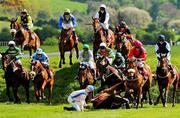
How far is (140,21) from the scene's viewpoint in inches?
4870

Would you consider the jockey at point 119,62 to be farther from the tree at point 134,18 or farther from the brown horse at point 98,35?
the tree at point 134,18

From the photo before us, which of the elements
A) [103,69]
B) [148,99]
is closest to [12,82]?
[103,69]

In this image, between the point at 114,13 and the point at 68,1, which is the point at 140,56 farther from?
the point at 68,1

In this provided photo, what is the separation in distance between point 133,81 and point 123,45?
19.8ft

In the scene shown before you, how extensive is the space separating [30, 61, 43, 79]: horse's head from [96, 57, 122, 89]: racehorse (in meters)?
2.74

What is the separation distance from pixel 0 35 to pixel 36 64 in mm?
44570

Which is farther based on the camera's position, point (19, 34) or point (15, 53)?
point (19, 34)

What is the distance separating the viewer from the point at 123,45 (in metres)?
34.6

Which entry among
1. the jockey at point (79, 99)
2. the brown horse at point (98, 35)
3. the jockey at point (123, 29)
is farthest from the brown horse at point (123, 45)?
the jockey at point (79, 99)

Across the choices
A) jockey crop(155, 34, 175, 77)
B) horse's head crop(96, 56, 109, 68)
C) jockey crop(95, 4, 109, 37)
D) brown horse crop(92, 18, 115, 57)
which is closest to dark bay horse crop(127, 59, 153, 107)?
jockey crop(155, 34, 175, 77)

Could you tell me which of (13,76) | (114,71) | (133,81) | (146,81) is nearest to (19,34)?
(13,76)

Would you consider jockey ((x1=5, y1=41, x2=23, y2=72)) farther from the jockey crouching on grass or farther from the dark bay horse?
the dark bay horse

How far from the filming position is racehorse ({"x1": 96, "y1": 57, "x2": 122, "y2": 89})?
3092 centimetres

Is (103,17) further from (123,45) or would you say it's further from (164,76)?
(164,76)
